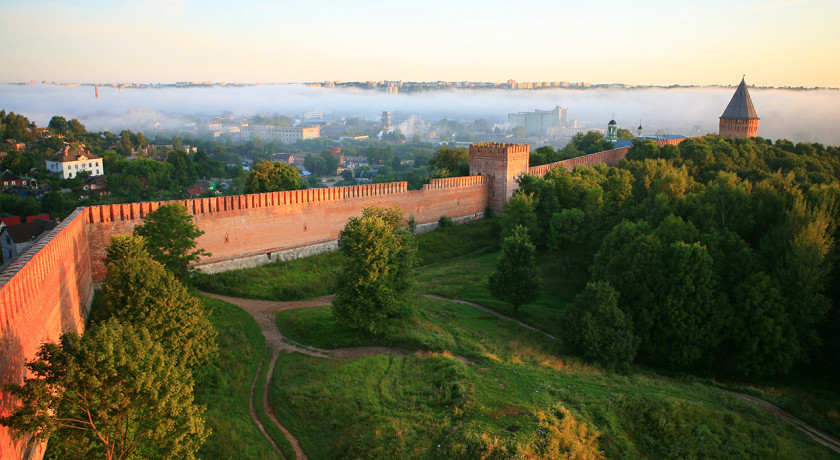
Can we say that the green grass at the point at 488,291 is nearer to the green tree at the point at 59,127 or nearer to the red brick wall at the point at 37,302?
the red brick wall at the point at 37,302

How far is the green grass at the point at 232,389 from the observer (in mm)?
11718

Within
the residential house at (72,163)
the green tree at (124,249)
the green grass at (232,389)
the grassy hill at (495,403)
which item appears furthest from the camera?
the residential house at (72,163)

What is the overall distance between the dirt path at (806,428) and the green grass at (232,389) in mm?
13160

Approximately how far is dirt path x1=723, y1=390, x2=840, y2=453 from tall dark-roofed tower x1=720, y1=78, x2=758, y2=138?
41.5m

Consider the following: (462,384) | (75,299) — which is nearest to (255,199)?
(75,299)

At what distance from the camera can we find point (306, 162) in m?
102

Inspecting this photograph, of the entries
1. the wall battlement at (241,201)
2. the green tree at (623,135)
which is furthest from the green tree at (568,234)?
the green tree at (623,135)

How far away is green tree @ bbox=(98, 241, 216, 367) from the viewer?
1273 centimetres

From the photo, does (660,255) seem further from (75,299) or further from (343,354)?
(75,299)

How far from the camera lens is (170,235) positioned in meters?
19.3

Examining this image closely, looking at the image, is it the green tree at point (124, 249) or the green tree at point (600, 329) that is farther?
the green tree at point (600, 329)

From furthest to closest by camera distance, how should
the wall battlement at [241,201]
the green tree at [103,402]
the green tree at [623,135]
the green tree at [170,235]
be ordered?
the green tree at [623,135] → the wall battlement at [241,201] → the green tree at [170,235] → the green tree at [103,402]

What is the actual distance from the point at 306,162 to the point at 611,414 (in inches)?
3673

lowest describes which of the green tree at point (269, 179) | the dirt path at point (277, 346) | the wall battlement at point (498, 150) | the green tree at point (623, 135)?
the dirt path at point (277, 346)
